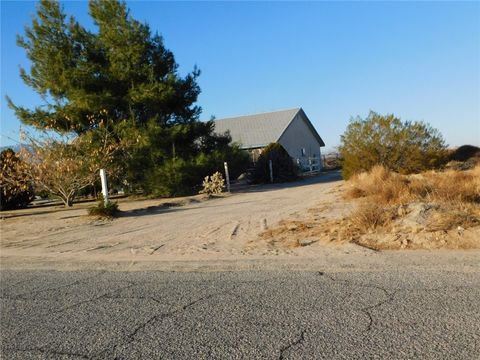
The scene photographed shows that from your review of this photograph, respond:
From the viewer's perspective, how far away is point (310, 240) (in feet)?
28.0

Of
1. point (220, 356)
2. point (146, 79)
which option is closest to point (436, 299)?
point (220, 356)

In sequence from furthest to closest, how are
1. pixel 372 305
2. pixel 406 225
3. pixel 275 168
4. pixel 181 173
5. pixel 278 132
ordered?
pixel 278 132 → pixel 275 168 → pixel 181 173 → pixel 406 225 → pixel 372 305

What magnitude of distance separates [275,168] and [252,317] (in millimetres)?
26557

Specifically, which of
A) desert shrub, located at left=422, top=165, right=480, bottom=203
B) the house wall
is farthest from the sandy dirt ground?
the house wall

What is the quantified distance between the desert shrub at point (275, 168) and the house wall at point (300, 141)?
9.68 meters

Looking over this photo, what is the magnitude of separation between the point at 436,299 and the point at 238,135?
128 ft

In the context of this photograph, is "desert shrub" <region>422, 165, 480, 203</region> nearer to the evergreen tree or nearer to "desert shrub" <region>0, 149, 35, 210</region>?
the evergreen tree

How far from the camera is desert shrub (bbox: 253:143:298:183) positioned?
101ft

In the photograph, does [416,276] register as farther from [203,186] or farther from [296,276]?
[203,186]

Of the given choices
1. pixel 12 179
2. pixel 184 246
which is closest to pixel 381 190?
pixel 184 246

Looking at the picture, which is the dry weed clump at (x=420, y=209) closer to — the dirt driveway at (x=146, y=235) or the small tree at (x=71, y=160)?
the dirt driveway at (x=146, y=235)

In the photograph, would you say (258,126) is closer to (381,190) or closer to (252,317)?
(381,190)

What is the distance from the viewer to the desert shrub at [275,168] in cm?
3083

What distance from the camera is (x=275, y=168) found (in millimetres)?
30891
